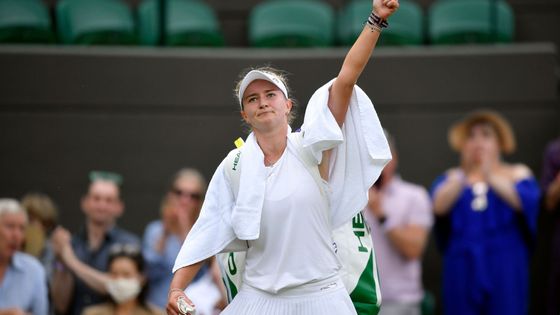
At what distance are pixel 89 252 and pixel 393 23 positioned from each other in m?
3.31

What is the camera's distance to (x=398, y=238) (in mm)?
9688

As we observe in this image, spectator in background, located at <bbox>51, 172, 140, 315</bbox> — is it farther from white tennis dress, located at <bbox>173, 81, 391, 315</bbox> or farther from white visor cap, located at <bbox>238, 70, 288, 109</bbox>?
white visor cap, located at <bbox>238, 70, 288, 109</bbox>

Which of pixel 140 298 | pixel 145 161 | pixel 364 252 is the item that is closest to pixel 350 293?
pixel 364 252

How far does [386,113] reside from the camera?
1099 centimetres

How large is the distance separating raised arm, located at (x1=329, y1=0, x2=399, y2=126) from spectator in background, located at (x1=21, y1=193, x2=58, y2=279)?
4737 millimetres

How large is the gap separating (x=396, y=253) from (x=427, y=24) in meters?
2.44

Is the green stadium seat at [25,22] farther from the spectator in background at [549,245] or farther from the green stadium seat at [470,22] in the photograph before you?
the spectator in background at [549,245]

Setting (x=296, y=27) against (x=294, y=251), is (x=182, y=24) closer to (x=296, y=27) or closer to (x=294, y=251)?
(x=296, y=27)

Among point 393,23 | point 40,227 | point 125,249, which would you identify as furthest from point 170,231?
point 393,23

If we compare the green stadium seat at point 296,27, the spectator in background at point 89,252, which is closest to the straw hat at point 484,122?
the green stadium seat at point 296,27

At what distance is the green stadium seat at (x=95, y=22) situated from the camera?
1118cm

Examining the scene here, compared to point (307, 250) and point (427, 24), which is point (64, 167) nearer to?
point (427, 24)

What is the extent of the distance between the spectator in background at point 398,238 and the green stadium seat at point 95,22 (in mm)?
2883

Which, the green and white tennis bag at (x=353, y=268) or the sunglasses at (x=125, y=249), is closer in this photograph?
the green and white tennis bag at (x=353, y=268)
